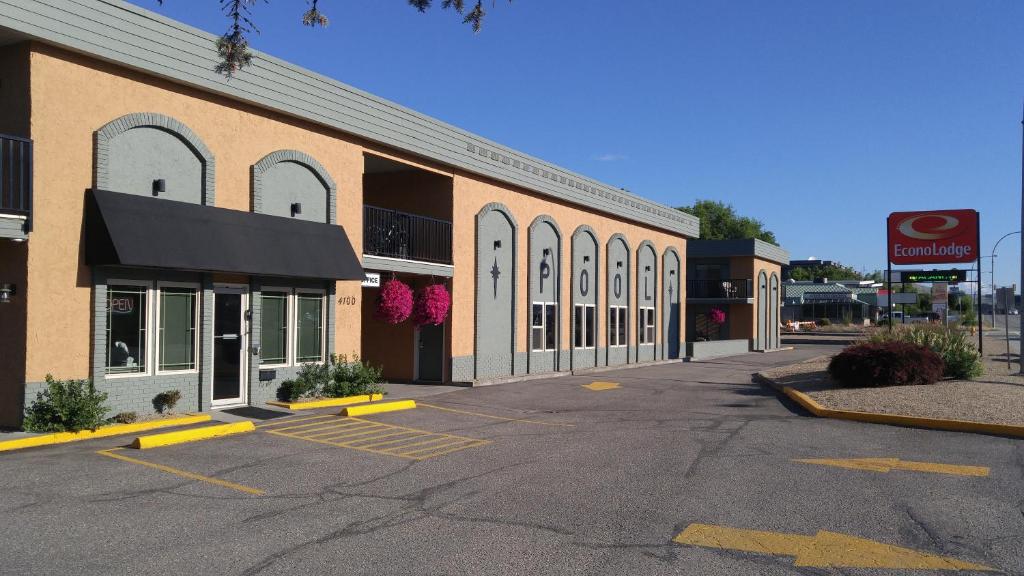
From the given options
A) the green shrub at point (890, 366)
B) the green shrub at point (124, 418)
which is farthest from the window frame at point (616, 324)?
the green shrub at point (124, 418)

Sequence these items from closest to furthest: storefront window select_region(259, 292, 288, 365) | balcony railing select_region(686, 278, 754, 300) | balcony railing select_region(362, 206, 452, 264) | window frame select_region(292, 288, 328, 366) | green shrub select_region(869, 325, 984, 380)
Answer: storefront window select_region(259, 292, 288, 365) < window frame select_region(292, 288, 328, 366) < balcony railing select_region(362, 206, 452, 264) < green shrub select_region(869, 325, 984, 380) < balcony railing select_region(686, 278, 754, 300)

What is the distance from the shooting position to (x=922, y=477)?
32.7ft

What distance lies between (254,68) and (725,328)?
35.9 meters

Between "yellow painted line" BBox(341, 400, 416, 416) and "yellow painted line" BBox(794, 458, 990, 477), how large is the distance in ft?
25.5

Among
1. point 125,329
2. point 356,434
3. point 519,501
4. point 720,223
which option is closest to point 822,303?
point 720,223

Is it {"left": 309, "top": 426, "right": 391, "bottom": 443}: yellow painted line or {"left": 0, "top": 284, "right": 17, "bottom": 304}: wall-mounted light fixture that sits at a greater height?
{"left": 0, "top": 284, "right": 17, "bottom": 304}: wall-mounted light fixture

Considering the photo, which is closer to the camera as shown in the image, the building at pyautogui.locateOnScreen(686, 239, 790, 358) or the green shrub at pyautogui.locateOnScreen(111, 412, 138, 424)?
the green shrub at pyautogui.locateOnScreen(111, 412, 138, 424)

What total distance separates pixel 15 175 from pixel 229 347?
4.93m

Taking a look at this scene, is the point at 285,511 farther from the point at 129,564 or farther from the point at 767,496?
the point at 767,496

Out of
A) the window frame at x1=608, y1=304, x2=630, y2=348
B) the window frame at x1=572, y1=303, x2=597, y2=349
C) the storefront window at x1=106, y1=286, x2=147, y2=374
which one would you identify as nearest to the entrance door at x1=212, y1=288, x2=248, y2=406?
the storefront window at x1=106, y1=286, x2=147, y2=374

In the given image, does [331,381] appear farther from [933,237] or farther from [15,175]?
[933,237]

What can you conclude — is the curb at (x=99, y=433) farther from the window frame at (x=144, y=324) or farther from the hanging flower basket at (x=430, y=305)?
the hanging flower basket at (x=430, y=305)

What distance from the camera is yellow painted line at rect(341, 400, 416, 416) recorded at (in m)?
15.0

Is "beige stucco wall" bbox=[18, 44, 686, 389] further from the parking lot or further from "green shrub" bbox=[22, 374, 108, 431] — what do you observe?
the parking lot
